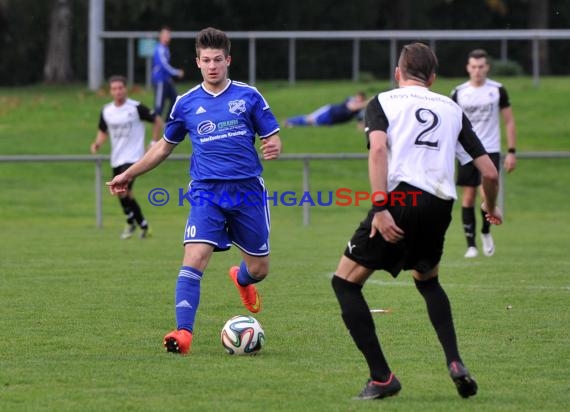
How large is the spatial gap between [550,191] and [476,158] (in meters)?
18.3

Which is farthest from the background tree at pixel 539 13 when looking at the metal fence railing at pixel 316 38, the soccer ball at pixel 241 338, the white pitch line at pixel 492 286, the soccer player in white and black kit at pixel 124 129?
the soccer ball at pixel 241 338

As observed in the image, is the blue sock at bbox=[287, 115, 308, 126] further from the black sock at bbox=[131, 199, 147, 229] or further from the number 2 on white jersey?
the number 2 on white jersey

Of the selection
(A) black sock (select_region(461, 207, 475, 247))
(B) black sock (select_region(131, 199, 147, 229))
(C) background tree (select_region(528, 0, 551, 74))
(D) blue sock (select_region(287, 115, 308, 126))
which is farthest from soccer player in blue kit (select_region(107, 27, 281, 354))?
(C) background tree (select_region(528, 0, 551, 74))

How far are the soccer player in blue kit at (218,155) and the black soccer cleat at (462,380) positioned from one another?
231 centimetres

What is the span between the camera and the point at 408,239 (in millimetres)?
6398

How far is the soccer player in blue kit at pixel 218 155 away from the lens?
8.34 meters

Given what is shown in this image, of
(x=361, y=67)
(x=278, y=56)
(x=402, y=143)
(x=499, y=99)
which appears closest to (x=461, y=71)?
(x=361, y=67)

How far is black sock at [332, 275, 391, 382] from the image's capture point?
6488 mm

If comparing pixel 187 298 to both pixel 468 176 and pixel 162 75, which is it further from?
pixel 162 75

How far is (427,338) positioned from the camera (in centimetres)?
859

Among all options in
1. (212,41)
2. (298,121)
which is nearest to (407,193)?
(212,41)

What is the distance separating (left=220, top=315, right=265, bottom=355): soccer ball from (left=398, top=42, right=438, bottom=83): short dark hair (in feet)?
7.37

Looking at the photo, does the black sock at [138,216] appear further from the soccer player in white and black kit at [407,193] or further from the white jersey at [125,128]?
the soccer player in white and black kit at [407,193]

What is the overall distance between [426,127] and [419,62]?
0.37 meters
